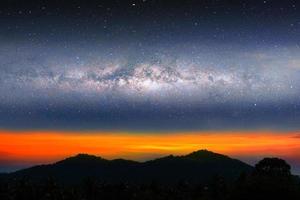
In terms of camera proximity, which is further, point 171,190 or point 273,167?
point 171,190

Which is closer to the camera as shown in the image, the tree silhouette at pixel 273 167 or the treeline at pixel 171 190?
the treeline at pixel 171 190

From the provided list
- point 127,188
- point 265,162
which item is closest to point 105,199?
point 127,188

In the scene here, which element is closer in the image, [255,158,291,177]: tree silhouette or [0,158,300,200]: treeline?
[0,158,300,200]: treeline

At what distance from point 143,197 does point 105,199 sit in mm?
22478

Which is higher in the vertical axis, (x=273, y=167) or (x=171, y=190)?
(x=273, y=167)

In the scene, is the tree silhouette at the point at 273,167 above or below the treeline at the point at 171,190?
above

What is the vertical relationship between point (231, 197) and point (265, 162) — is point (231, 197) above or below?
below

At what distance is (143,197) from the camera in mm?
110500

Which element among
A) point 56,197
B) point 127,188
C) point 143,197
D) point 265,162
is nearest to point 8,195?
point 56,197

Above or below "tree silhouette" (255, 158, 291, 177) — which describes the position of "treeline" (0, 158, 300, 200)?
below

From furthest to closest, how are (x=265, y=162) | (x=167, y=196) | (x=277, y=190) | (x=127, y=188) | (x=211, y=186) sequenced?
(x=127, y=188) → (x=211, y=186) → (x=167, y=196) → (x=265, y=162) → (x=277, y=190)

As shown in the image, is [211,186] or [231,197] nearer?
[231,197]

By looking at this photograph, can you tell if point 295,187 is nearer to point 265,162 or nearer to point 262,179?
point 262,179

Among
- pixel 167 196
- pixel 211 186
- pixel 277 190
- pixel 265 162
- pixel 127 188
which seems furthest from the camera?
pixel 127 188
